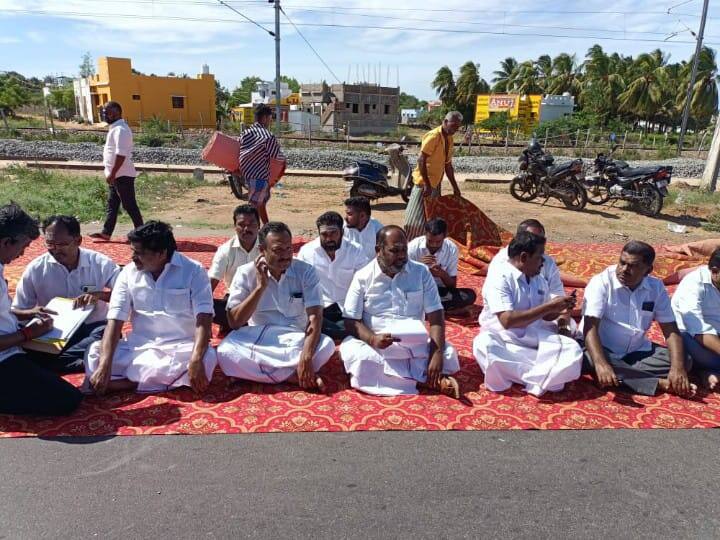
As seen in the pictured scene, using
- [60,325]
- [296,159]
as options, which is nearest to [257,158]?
[60,325]

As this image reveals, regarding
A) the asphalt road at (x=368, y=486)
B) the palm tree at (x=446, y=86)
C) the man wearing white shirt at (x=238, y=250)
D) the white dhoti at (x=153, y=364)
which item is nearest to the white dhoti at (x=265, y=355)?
the white dhoti at (x=153, y=364)

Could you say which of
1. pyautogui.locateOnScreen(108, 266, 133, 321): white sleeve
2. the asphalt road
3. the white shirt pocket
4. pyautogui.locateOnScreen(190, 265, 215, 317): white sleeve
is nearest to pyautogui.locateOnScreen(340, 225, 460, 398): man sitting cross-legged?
the asphalt road

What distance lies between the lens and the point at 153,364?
326cm

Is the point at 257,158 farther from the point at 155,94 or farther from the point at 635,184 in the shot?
the point at 155,94

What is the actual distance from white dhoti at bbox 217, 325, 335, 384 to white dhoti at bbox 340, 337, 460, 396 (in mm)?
190

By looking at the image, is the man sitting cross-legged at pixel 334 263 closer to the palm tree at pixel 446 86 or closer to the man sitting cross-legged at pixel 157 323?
the man sitting cross-legged at pixel 157 323

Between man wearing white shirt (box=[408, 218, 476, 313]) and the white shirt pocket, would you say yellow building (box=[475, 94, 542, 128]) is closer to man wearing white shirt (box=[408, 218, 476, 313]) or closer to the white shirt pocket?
man wearing white shirt (box=[408, 218, 476, 313])

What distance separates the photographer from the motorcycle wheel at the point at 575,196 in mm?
10836

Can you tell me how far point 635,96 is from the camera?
128 ft

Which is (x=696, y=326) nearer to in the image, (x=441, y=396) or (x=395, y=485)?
(x=441, y=396)

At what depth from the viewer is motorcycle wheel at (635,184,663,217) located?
1037cm

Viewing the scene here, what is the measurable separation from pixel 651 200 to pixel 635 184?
431mm

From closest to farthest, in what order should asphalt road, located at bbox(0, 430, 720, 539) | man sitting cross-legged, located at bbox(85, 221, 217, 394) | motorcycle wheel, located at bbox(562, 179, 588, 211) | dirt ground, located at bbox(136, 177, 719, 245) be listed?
asphalt road, located at bbox(0, 430, 720, 539) < man sitting cross-legged, located at bbox(85, 221, 217, 394) < dirt ground, located at bbox(136, 177, 719, 245) < motorcycle wheel, located at bbox(562, 179, 588, 211)

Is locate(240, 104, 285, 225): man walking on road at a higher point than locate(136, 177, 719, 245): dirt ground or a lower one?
higher
